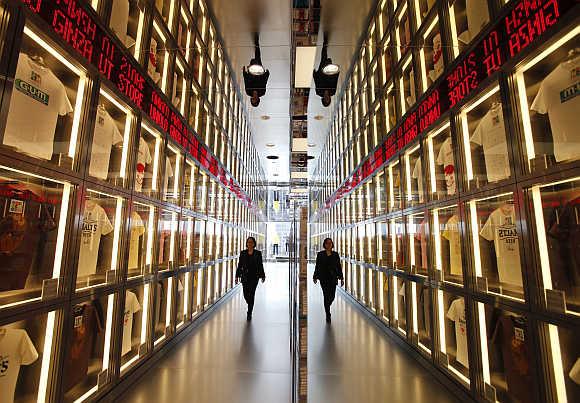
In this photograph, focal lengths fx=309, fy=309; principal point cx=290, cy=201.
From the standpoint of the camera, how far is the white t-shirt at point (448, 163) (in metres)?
3.23

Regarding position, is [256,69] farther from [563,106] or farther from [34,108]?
[563,106]

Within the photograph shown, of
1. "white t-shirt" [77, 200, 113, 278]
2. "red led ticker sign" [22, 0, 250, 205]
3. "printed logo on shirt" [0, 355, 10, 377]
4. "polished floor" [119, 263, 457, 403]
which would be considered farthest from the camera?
"polished floor" [119, 263, 457, 403]

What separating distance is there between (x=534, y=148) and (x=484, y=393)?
2049 mm

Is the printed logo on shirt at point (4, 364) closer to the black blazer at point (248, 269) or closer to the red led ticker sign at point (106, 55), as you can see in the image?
the red led ticker sign at point (106, 55)

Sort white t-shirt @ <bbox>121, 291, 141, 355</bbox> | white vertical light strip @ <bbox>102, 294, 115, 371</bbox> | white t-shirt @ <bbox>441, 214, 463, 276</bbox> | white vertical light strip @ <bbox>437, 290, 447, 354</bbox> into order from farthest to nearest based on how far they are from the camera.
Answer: white vertical light strip @ <bbox>437, 290, 447, 354</bbox>
white t-shirt @ <bbox>121, 291, 141, 355</bbox>
white t-shirt @ <bbox>441, 214, 463, 276</bbox>
white vertical light strip @ <bbox>102, 294, 115, 371</bbox>

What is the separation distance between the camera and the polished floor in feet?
9.78

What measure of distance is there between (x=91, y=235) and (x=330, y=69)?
205 inches

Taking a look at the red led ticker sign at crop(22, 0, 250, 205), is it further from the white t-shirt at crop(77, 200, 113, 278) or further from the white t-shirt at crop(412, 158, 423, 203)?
the white t-shirt at crop(412, 158, 423, 203)

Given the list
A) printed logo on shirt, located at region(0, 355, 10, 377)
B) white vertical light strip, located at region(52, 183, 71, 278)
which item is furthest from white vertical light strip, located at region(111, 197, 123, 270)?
printed logo on shirt, located at region(0, 355, 10, 377)

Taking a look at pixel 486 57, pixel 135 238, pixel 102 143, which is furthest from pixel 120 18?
pixel 486 57

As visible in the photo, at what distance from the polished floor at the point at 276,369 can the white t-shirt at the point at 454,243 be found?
4.01 ft

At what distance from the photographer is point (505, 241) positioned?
2506mm

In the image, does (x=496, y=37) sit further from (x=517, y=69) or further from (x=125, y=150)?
(x=125, y=150)

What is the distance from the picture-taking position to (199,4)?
5383mm
